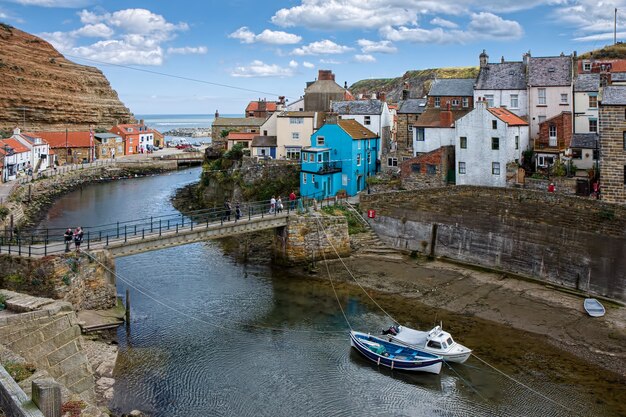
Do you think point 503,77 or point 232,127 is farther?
point 232,127

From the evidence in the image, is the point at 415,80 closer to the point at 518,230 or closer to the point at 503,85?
the point at 503,85

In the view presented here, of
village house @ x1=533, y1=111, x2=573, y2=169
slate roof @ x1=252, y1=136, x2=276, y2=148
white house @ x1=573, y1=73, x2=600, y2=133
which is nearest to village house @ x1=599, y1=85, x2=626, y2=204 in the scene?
village house @ x1=533, y1=111, x2=573, y2=169

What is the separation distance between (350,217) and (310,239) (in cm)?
484

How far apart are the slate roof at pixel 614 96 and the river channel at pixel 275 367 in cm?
1564

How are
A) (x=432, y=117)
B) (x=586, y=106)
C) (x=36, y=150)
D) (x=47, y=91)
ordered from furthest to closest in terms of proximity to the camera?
(x=47, y=91)
(x=36, y=150)
(x=432, y=117)
(x=586, y=106)

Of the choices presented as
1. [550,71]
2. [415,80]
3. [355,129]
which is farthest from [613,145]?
[415,80]

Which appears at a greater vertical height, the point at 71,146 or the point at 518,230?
the point at 71,146

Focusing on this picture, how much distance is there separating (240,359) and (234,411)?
173 inches

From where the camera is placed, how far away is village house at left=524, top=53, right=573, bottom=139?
45375 millimetres

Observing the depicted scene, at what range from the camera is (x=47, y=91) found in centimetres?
11412

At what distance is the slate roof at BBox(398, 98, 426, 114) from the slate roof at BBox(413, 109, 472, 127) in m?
2.35

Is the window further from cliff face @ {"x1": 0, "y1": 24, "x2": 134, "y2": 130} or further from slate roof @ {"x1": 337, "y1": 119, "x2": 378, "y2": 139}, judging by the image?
cliff face @ {"x1": 0, "y1": 24, "x2": 134, "y2": 130}

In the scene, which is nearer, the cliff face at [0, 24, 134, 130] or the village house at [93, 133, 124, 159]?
the village house at [93, 133, 124, 159]

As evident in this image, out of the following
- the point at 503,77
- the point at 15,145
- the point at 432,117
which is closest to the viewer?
the point at 432,117
